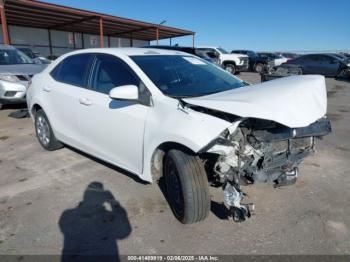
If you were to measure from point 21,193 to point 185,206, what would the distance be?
2.09m

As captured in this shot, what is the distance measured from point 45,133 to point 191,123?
10.8 ft

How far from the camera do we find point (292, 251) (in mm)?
2686

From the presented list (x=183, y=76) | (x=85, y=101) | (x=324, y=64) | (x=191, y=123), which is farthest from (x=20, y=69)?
(x=324, y=64)

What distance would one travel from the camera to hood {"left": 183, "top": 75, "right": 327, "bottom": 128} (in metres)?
2.53

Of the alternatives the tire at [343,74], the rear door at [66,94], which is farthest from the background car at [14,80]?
the tire at [343,74]

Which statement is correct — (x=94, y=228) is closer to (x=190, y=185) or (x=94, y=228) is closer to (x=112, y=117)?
(x=190, y=185)

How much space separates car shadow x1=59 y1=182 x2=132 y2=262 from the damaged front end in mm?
1044

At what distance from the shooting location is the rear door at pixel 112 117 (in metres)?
3.33

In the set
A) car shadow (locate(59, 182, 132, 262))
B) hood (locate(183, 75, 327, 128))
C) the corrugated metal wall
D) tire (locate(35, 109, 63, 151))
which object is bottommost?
car shadow (locate(59, 182, 132, 262))

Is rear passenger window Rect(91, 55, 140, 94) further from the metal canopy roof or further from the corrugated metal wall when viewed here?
the corrugated metal wall

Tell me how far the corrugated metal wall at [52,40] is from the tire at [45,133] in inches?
977

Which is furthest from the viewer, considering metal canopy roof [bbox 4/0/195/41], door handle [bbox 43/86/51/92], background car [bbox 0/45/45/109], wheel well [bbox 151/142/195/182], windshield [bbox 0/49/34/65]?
metal canopy roof [bbox 4/0/195/41]

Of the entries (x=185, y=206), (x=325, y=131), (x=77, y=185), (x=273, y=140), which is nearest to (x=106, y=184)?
(x=77, y=185)

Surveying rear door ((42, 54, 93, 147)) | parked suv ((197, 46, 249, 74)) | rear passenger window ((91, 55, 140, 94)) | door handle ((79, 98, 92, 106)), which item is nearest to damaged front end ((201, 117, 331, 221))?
rear passenger window ((91, 55, 140, 94))
